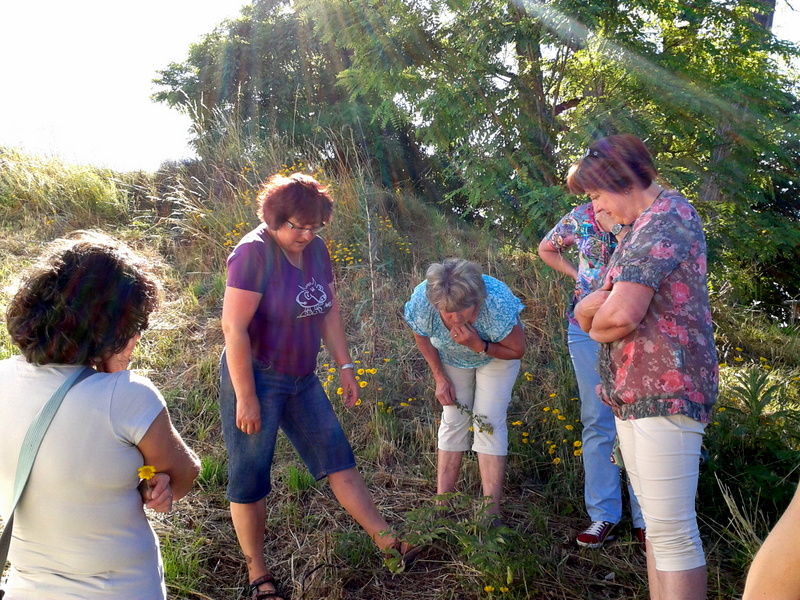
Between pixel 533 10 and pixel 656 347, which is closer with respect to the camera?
pixel 656 347

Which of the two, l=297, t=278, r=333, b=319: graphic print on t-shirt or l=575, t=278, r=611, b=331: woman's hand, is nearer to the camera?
l=575, t=278, r=611, b=331: woman's hand

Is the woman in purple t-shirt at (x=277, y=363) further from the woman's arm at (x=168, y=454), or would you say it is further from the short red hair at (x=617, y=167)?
the short red hair at (x=617, y=167)

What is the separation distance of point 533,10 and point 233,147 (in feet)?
14.8

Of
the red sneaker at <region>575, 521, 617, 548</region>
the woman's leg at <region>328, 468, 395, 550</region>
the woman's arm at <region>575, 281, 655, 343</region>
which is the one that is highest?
the woman's arm at <region>575, 281, 655, 343</region>

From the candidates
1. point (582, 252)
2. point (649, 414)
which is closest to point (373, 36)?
point (582, 252)

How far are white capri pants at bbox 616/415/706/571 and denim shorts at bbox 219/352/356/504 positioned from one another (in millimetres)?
1361

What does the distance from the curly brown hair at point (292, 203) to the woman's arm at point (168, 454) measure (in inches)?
47.9

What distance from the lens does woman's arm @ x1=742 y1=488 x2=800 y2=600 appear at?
0.87 m

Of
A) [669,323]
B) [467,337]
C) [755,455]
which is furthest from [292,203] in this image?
[755,455]

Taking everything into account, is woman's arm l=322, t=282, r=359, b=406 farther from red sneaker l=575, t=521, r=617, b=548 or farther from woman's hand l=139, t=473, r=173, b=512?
woman's hand l=139, t=473, r=173, b=512

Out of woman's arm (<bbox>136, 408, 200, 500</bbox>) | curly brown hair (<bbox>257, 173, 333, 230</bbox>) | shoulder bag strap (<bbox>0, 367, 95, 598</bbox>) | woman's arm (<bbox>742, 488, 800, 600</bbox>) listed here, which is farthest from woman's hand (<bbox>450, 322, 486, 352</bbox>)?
woman's arm (<bbox>742, 488, 800, 600</bbox>)

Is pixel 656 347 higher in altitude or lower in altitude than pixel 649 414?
higher

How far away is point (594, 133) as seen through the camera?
4301 mm

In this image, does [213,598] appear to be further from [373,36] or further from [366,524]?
[373,36]
